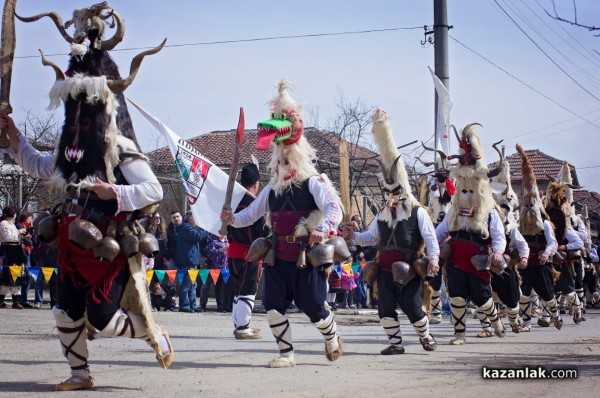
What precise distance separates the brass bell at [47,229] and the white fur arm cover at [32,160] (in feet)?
1.15

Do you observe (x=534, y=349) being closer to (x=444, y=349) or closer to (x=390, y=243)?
(x=444, y=349)

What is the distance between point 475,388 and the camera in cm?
743

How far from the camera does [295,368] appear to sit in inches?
341

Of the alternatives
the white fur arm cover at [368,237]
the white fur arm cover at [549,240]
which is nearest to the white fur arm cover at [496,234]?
the white fur arm cover at [368,237]

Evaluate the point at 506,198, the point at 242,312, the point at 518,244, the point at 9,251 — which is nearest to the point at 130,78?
the point at 242,312

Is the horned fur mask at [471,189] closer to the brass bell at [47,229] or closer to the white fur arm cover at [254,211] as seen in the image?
the white fur arm cover at [254,211]

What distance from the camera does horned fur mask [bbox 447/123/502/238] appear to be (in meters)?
11.9

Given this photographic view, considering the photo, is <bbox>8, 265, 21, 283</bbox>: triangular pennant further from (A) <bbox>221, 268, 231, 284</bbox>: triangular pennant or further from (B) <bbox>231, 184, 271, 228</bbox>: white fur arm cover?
(B) <bbox>231, 184, 271, 228</bbox>: white fur arm cover

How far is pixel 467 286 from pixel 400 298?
1.68 meters

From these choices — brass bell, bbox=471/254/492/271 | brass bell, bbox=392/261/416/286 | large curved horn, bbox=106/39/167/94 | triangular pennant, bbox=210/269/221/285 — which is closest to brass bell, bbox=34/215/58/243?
large curved horn, bbox=106/39/167/94

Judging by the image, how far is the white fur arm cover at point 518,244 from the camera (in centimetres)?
1321

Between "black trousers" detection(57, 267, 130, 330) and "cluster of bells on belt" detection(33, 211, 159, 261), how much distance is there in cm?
24

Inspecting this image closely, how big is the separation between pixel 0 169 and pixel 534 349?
1894 centimetres

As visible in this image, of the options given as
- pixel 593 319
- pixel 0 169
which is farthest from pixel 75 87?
pixel 0 169
